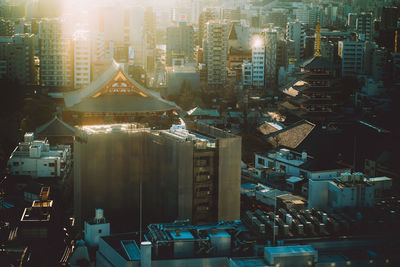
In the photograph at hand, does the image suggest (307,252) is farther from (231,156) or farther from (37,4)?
(37,4)

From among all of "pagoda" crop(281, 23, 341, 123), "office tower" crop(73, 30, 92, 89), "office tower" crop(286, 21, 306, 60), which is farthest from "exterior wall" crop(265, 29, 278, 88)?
"office tower" crop(73, 30, 92, 89)

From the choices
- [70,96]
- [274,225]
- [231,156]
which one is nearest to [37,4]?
[70,96]

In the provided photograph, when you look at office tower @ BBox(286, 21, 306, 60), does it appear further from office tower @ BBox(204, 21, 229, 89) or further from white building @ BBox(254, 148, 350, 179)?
white building @ BBox(254, 148, 350, 179)

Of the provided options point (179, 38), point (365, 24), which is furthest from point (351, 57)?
point (179, 38)

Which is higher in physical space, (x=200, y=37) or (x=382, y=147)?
(x=200, y=37)

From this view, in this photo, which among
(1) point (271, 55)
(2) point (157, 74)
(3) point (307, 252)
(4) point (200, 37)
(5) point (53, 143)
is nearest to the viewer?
(3) point (307, 252)

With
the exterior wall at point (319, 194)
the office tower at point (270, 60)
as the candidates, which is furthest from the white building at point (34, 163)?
the office tower at point (270, 60)

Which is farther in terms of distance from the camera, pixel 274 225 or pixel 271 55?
pixel 271 55
